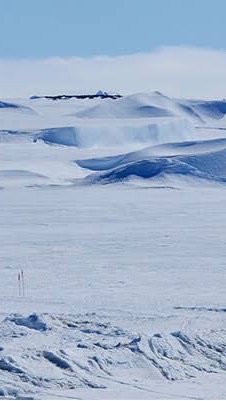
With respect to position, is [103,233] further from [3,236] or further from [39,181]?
[39,181]

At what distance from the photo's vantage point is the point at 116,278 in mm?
9344

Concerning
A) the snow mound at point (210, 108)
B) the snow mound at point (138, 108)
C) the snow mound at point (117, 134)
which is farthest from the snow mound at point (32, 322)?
the snow mound at point (210, 108)

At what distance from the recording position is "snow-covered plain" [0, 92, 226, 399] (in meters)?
5.38

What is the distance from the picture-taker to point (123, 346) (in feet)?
18.9

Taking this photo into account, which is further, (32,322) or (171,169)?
(171,169)

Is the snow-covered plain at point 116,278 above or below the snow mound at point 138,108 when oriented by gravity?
below

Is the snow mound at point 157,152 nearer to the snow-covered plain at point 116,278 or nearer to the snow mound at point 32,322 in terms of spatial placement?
the snow-covered plain at point 116,278

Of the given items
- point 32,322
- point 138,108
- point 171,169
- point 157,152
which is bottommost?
point 32,322

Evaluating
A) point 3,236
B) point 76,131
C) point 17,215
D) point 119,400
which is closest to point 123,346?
point 119,400

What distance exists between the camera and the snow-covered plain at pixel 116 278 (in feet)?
17.6

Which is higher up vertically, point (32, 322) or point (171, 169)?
point (171, 169)

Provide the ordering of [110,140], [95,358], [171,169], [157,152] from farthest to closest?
[110,140] → [157,152] → [171,169] → [95,358]

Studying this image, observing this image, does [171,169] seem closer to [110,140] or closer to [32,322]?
[110,140]

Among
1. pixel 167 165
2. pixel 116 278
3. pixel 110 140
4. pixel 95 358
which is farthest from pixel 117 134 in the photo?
pixel 95 358
